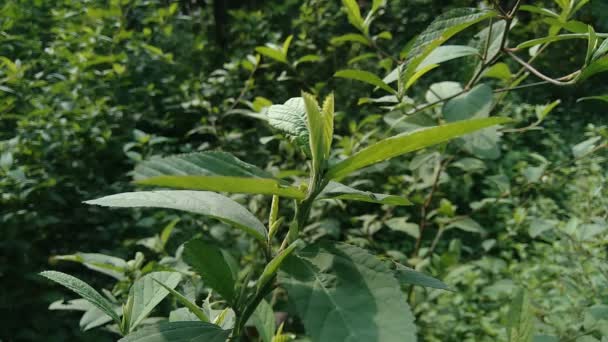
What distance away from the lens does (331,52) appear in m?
3.92

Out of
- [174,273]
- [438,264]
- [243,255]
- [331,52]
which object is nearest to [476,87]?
[174,273]

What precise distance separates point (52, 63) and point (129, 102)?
518 millimetres

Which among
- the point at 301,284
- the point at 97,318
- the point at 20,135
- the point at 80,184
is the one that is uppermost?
the point at 301,284

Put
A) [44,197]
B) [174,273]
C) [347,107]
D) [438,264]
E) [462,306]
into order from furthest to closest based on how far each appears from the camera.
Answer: [347,107] → [462,306] → [44,197] → [438,264] → [174,273]

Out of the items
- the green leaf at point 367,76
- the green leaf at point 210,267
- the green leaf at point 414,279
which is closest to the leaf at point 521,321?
the green leaf at point 414,279

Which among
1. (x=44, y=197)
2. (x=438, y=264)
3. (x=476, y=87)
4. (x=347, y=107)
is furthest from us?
(x=347, y=107)

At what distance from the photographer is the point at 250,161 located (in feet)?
9.91

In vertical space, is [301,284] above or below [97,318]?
above

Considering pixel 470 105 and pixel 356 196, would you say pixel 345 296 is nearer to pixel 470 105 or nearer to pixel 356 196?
pixel 356 196

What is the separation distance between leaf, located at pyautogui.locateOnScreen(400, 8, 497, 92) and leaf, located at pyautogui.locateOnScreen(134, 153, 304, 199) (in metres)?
0.40

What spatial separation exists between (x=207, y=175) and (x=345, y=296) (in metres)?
0.17

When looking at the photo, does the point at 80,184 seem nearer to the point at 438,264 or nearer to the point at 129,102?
the point at 129,102

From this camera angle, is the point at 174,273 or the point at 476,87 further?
the point at 476,87

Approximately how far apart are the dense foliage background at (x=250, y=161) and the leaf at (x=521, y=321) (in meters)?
0.47
